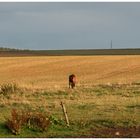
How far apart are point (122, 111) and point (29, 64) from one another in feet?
175

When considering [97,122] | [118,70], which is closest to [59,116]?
[97,122]

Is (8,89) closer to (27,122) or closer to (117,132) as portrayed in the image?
(27,122)

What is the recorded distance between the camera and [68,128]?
15.2 m

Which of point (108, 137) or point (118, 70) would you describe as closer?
point (108, 137)

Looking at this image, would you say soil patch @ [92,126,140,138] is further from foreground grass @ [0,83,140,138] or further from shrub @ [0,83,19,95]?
shrub @ [0,83,19,95]

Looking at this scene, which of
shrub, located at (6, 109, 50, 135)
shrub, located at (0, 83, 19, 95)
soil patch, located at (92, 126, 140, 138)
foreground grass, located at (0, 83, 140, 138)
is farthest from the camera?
shrub, located at (0, 83, 19, 95)

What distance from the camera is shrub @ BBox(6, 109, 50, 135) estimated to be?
1455cm

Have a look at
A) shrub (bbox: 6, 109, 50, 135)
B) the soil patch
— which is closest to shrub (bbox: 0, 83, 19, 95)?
shrub (bbox: 6, 109, 50, 135)

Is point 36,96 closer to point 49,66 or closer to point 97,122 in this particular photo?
point 97,122

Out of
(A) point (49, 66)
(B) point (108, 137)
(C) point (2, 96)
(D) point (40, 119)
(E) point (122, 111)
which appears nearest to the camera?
(B) point (108, 137)

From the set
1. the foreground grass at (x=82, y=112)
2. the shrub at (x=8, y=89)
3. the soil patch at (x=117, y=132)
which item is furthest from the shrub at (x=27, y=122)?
the shrub at (x=8, y=89)

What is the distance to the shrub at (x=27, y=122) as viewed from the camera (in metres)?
14.5

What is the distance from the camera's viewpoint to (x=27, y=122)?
15141 millimetres

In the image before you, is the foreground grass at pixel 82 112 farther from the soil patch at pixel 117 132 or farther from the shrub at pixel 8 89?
the shrub at pixel 8 89
